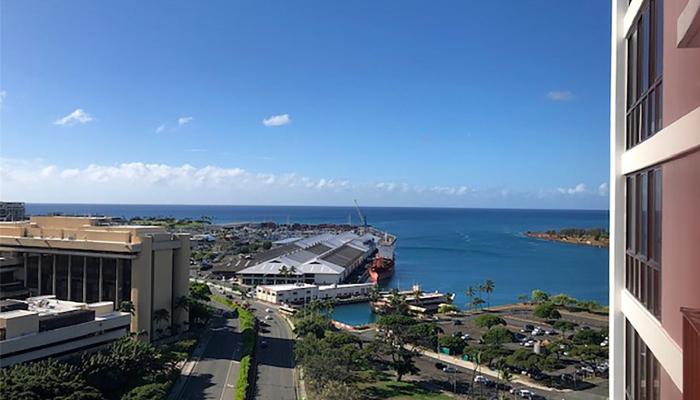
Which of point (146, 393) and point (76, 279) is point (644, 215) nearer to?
point (146, 393)

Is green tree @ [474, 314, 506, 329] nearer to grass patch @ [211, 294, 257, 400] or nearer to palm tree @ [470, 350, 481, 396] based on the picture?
palm tree @ [470, 350, 481, 396]

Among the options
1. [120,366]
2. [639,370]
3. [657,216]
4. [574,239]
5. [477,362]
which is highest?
[657,216]

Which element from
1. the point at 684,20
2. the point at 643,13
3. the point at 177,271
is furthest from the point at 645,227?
the point at 177,271

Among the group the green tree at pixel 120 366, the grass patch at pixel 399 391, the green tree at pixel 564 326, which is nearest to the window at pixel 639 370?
the grass patch at pixel 399 391

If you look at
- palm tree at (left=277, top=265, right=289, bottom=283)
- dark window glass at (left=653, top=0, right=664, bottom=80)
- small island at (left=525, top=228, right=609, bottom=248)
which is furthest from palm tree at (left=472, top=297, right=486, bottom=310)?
small island at (left=525, top=228, right=609, bottom=248)

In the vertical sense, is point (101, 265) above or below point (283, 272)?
above

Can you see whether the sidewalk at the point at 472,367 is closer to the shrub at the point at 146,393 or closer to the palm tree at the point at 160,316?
the palm tree at the point at 160,316

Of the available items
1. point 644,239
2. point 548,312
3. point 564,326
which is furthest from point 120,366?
point 548,312
